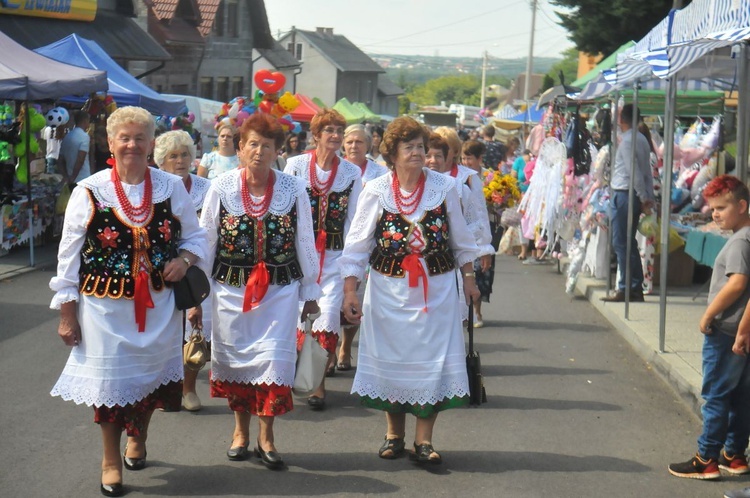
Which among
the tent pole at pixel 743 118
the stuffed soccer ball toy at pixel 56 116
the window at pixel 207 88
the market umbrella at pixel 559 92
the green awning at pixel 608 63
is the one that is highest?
the window at pixel 207 88

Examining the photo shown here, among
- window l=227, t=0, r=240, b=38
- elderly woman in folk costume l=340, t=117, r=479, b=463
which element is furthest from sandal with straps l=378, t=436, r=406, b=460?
window l=227, t=0, r=240, b=38

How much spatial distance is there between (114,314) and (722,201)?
10.5ft

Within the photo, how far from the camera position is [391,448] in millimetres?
6391

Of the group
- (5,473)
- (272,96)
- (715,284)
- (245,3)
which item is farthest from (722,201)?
(245,3)

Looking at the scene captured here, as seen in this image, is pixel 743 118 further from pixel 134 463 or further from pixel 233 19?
pixel 233 19

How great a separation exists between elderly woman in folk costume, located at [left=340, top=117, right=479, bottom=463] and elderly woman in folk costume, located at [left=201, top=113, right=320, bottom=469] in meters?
0.35

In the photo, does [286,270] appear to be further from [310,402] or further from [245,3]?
[245,3]

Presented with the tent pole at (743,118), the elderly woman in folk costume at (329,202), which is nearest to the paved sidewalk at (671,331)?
the tent pole at (743,118)

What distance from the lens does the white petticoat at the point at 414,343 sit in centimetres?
623

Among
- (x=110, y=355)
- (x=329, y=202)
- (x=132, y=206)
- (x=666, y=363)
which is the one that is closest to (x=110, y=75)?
(x=329, y=202)

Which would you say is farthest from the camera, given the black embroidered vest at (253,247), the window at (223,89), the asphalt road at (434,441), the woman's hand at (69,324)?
the window at (223,89)

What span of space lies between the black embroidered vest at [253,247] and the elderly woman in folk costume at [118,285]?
0.53 m

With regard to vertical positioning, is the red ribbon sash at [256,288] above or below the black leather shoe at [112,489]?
above

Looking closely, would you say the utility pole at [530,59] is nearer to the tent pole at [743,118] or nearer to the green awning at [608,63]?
the green awning at [608,63]
